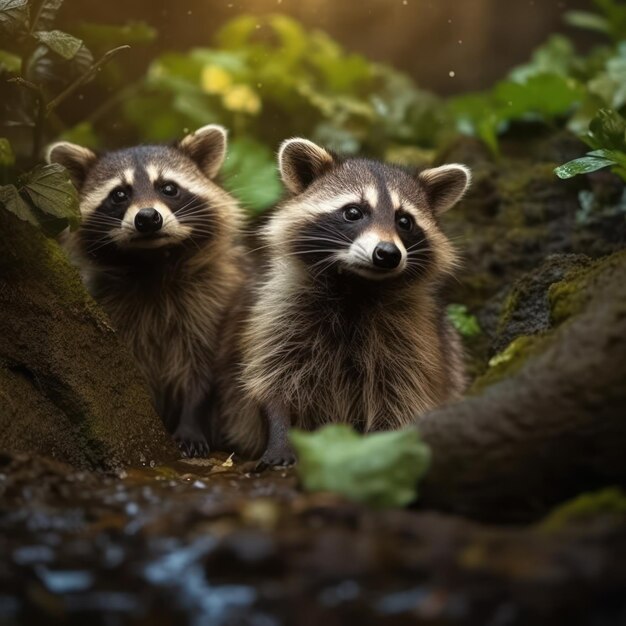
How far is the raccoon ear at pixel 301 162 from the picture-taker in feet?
16.2

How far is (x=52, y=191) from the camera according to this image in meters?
4.16

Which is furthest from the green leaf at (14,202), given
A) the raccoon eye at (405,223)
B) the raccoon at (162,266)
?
the raccoon eye at (405,223)

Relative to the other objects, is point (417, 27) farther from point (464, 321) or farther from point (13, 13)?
point (13, 13)

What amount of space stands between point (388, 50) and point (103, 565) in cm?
846

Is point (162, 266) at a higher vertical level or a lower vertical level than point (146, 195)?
lower

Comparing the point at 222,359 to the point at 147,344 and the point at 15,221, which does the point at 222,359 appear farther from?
the point at 15,221

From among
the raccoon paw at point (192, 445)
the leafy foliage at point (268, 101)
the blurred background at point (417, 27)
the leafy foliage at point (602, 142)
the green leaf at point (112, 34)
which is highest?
the blurred background at point (417, 27)

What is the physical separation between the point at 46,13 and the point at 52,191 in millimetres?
1089

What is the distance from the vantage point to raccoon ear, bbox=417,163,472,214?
16.6 feet

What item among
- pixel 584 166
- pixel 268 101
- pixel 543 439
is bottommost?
pixel 543 439

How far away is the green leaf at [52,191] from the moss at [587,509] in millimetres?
2523

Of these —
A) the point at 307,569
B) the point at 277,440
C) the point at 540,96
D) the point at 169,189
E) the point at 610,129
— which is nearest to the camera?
the point at 307,569

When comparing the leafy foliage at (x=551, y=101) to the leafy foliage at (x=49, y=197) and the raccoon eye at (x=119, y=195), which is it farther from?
the leafy foliage at (x=49, y=197)

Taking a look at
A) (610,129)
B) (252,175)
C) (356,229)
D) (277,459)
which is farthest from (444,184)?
(252,175)
